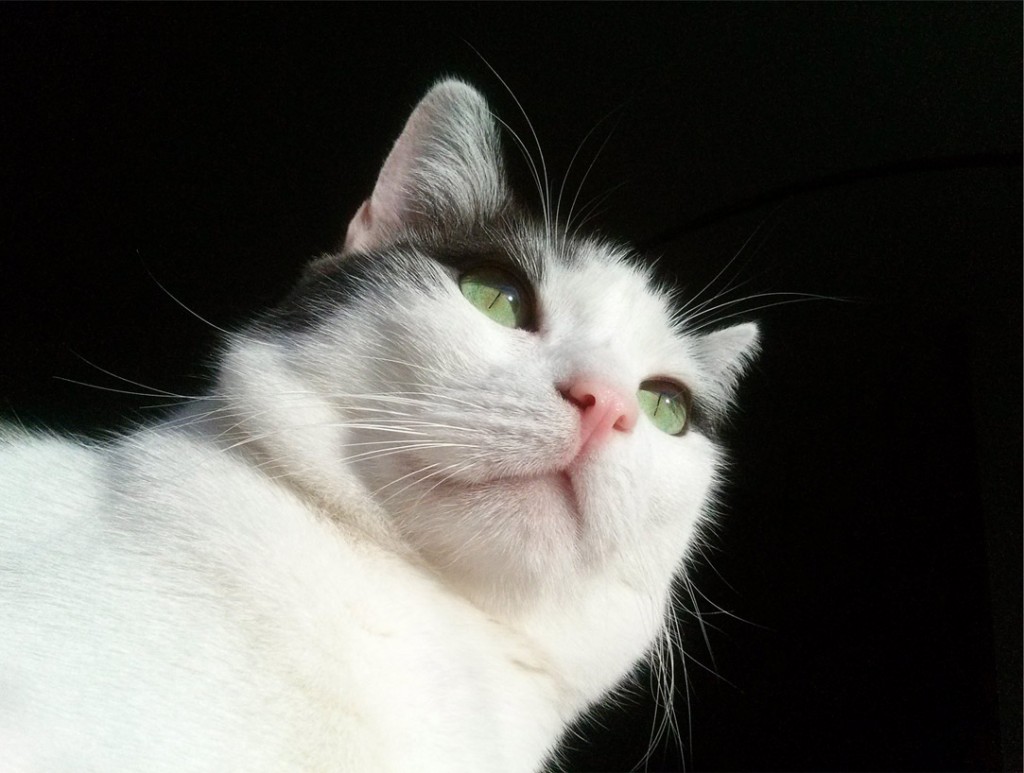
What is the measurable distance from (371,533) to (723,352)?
1.62 feet

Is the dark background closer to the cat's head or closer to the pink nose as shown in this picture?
the cat's head

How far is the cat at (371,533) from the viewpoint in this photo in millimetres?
426

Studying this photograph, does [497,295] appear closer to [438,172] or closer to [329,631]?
[438,172]

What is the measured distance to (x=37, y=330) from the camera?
70 centimetres

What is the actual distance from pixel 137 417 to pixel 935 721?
0.88 meters

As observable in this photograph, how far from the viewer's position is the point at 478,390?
52cm

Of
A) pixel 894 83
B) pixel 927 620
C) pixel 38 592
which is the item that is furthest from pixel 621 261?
pixel 38 592

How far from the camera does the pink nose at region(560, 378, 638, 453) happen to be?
52 centimetres

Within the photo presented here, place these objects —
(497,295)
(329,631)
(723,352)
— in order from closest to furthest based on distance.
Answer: (329,631) → (497,295) → (723,352)

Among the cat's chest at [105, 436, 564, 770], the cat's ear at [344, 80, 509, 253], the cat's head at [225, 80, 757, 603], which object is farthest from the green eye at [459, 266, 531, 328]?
the cat's chest at [105, 436, 564, 770]

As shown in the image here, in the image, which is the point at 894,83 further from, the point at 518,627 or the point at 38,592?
the point at 38,592

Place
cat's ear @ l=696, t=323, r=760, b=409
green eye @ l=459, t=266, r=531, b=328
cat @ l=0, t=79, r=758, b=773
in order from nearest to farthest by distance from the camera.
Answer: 1. cat @ l=0, t=79, r=758, b=773
2. green eye @ l=459, t=266, r=531, b=328
3. cat's ear @ l=696, t=323, r=760, b=409

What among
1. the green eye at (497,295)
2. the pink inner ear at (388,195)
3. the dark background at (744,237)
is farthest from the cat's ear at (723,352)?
the pink inner ear at (388,195)

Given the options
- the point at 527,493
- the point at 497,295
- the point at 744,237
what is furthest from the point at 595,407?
the point at 744,237
